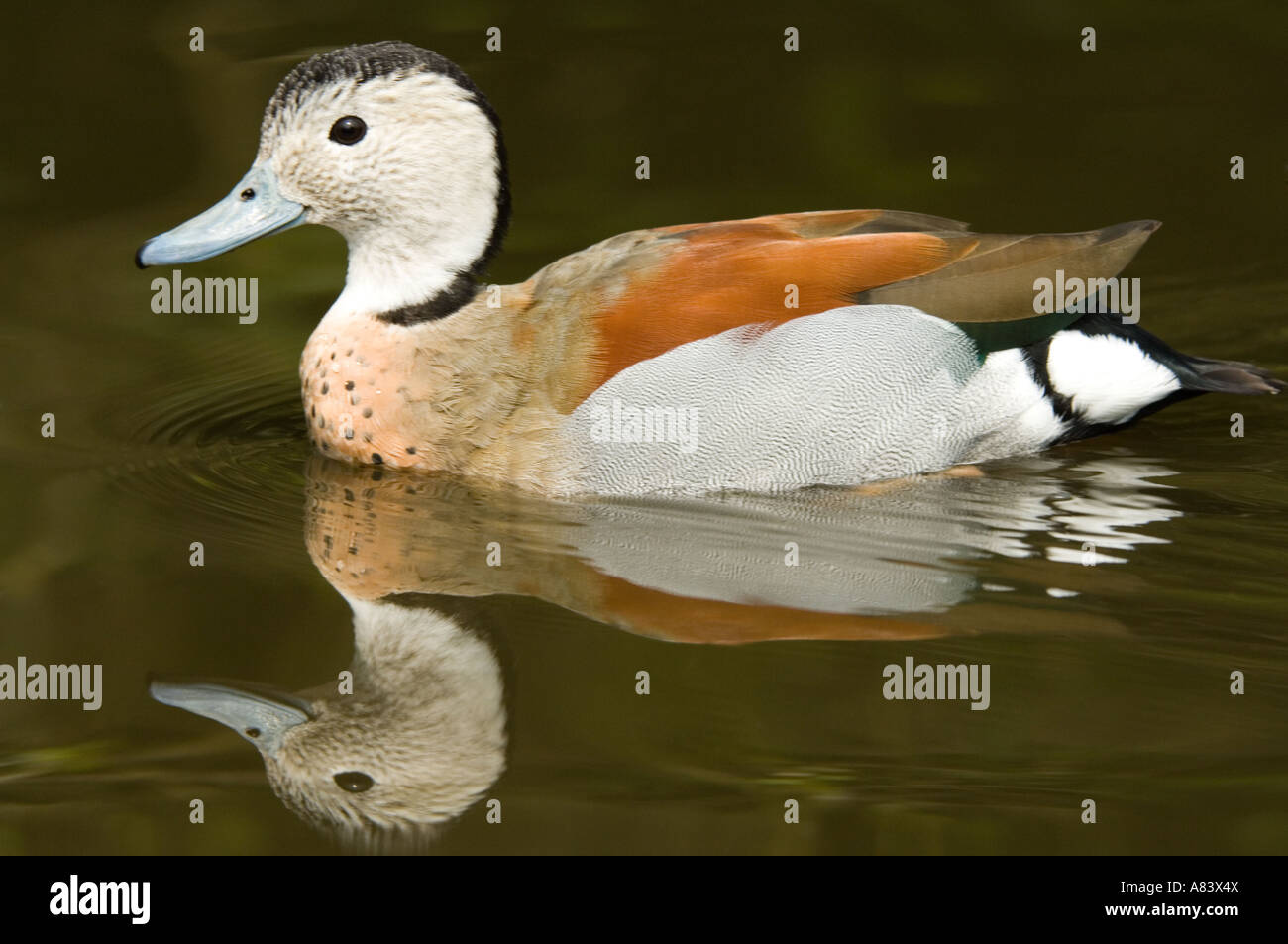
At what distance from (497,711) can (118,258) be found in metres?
4.32

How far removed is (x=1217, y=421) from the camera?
24.0 ft

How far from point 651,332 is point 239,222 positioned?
1560 mm

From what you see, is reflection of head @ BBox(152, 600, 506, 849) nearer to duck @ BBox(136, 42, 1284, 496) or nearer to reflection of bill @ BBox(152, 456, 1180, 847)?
reflection of bill @ BBox(152, 456, 1180, 847)

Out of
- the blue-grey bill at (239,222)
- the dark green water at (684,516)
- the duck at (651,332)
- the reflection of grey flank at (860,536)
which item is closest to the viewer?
the dark green water at (684,516)


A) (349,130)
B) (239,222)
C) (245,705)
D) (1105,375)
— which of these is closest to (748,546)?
(1105,375)

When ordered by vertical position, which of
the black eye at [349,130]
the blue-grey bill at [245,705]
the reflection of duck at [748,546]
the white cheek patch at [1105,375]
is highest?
the black eye at [349,130]

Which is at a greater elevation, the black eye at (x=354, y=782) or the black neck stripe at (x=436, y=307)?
the black neck stripe at (x=436, y=307)

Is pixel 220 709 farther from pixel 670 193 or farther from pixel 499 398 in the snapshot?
pixel 670 193

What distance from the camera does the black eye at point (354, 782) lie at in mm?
5012

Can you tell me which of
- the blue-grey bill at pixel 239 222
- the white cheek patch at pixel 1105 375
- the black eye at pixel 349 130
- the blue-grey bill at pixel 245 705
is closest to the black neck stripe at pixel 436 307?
the blue-grey bill at pixel 239 222

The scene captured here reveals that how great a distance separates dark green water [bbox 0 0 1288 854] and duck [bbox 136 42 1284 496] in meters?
0.16

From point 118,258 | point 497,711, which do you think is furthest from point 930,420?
point 118,258

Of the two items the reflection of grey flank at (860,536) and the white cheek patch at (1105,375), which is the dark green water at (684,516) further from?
the white cheek patch at (1105,375)

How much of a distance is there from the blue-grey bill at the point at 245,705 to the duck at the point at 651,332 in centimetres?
147
